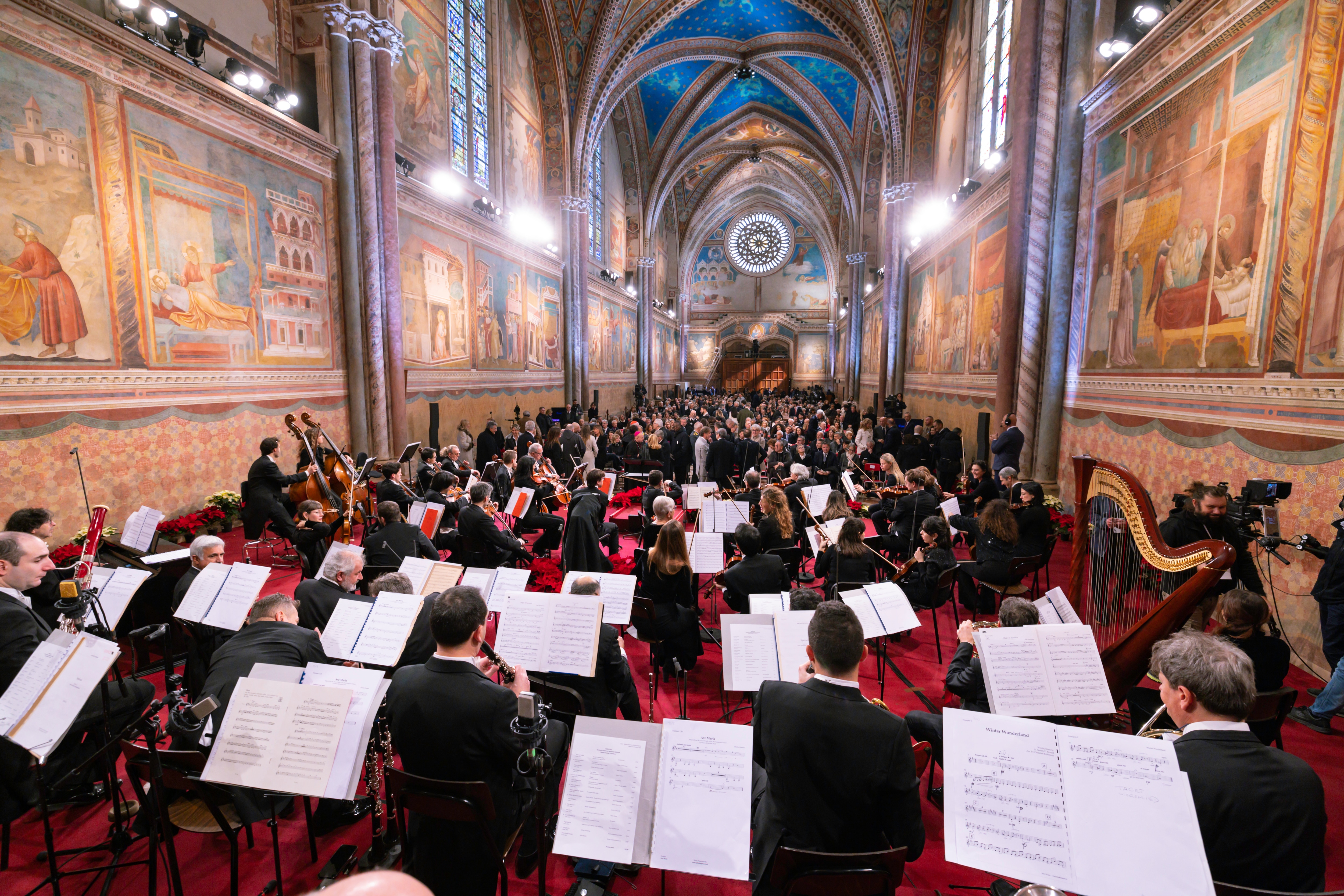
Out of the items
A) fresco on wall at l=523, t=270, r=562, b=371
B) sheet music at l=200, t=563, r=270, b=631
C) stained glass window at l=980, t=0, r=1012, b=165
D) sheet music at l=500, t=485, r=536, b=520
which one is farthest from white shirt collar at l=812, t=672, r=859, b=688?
fresco on wall at l=523, t=270, r=562, b=371

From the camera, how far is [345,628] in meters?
3.40

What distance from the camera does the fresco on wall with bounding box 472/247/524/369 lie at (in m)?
14.8

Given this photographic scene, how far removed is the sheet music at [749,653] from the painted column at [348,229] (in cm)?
987

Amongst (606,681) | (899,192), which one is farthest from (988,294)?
(606,681)

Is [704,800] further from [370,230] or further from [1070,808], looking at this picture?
[370,230]

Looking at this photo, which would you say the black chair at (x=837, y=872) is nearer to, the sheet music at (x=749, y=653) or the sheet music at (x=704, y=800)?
the sheet music at (x=704, y=800)

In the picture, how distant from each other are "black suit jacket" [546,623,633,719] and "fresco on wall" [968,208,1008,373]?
9.42 meters

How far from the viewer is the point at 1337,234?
4461 millimetres

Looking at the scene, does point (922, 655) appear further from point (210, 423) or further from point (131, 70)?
point (131, 70)

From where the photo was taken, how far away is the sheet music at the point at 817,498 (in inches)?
272

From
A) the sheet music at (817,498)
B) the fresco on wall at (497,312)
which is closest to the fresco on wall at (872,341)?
the fresco on wall at (497,312)

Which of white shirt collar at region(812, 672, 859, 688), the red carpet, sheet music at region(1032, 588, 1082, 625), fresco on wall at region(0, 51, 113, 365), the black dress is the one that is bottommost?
the red carpet

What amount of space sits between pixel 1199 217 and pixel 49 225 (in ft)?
39.9

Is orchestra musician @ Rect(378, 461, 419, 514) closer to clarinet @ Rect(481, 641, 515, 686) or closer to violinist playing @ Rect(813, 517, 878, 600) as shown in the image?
clarinet @ Rect(481, 641, 515, 686)
